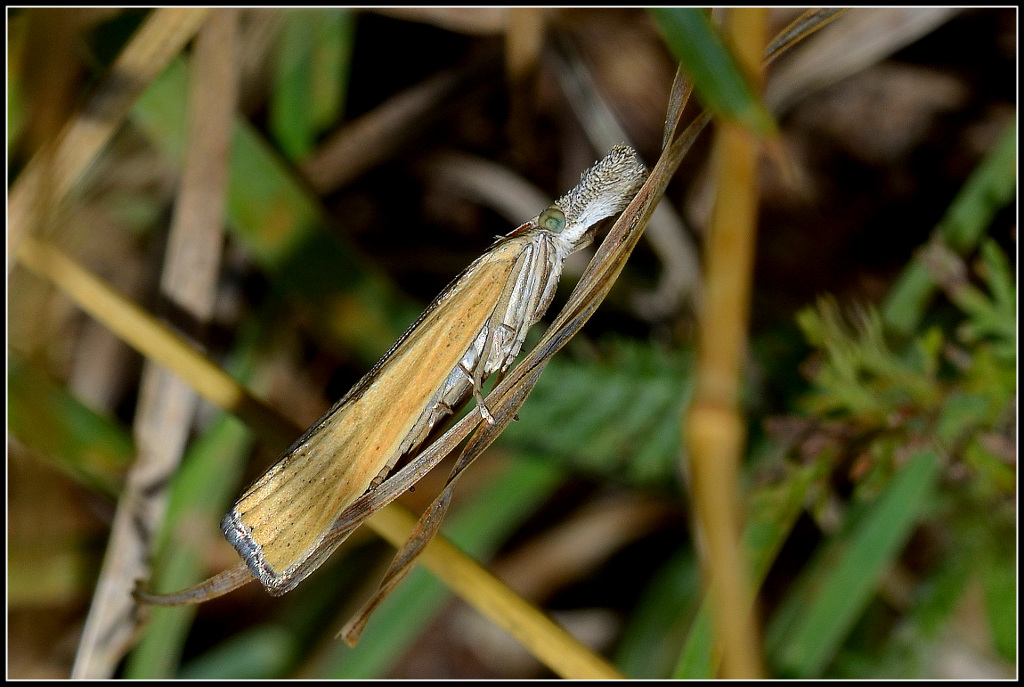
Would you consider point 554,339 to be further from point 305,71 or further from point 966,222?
point 305,71

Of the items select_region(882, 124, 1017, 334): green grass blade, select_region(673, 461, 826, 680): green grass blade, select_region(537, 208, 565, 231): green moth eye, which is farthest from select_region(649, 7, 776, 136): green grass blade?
select_region(882, 124, 1017, 334): green grass blade

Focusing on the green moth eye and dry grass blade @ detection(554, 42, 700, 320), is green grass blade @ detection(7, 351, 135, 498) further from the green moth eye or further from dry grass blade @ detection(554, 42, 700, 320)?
dry grass blade @ detection(554, 42, 700, 320)

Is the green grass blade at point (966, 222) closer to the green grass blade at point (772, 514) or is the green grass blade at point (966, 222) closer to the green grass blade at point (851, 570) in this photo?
the green grass blade at point (851, 570)

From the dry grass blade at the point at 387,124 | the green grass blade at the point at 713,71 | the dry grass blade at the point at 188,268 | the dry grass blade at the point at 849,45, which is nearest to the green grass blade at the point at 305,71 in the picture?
the dry grass blade at the point at 387,124

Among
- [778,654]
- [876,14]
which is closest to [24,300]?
[778,654]

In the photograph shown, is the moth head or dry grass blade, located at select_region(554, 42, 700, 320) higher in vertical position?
dry grass blade, located at select_region(554, 42, 700, 320)

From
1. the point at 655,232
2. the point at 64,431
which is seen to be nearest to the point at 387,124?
the point at 655,232
